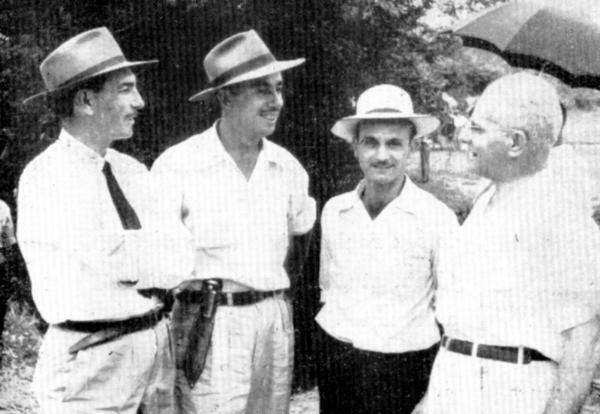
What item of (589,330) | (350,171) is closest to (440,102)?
(350,171)

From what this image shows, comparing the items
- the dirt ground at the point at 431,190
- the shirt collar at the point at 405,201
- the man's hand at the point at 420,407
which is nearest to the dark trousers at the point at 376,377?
the man's hand at the point at 420,407

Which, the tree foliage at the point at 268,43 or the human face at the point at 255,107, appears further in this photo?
the tree foliage at the point at 268,43

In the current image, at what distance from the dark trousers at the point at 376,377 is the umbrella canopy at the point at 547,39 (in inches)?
55.7

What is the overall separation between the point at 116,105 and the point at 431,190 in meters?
3.91

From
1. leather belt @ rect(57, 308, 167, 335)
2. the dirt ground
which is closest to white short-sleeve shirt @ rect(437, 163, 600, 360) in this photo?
leather belt @ rect(57, 308, 167, 335)

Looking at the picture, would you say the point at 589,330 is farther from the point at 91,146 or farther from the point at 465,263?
the point at 91,146

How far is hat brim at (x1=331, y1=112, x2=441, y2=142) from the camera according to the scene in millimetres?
3232

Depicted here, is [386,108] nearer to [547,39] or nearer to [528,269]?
[547,39]

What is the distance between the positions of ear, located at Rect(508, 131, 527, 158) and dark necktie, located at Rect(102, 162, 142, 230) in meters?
1.51

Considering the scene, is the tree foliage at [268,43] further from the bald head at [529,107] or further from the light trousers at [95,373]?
the bald head at [529,107]

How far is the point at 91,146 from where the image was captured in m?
3.02

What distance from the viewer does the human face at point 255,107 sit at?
350cm

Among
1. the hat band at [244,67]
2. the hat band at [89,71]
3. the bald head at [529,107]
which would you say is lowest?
the bald head at [529,107]

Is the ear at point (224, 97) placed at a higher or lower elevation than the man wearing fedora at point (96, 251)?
higher
